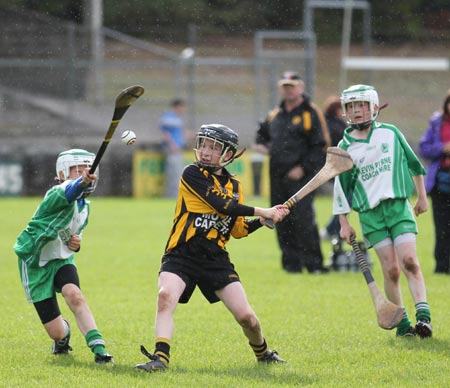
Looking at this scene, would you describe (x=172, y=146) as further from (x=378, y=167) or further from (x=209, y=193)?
(x=209, y=193)

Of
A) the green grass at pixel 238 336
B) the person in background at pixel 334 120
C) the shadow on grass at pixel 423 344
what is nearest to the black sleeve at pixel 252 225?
the green grass at pixel 238 336

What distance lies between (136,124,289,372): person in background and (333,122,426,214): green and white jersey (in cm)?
126

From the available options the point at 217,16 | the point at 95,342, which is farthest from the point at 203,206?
the point at 217,16

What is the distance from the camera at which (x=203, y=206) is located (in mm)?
6617

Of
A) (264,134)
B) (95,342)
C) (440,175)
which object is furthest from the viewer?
(264,134)

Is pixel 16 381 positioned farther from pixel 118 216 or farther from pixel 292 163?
pixel 118 216

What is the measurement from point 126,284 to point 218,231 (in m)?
4.25

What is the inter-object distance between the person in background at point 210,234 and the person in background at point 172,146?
15.5 metres

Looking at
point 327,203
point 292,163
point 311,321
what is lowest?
point 327,203

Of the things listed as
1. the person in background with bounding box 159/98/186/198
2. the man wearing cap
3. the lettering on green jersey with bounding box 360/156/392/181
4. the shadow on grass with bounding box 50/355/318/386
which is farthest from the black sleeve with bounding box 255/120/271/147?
the person in background with bounding box 159/98/186/198

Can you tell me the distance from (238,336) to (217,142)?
185 cm

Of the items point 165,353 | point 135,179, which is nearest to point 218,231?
point 165,353

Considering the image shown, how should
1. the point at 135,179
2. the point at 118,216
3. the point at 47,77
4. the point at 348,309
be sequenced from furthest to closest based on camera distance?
the point at 47,77 → the point at 135,179 → the point at 118,216 → the point at 348,309

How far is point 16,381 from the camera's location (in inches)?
243
